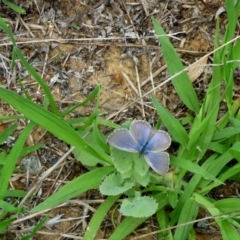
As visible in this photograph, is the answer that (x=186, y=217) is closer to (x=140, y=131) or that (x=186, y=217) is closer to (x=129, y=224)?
(x=129, y=224)

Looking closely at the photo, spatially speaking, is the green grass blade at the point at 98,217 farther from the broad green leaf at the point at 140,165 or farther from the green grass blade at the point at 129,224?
the broad green leaf at the point at 140,165

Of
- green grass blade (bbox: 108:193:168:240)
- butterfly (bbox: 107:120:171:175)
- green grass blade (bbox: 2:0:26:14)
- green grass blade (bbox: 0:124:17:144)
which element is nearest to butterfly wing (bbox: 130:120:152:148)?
butterfly (bbox: 107:120:171:175)

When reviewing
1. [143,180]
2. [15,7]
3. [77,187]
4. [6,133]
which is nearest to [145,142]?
[143,180]

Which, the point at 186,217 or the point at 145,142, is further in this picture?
the point at 186,217

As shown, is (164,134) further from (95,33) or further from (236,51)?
(95,33)

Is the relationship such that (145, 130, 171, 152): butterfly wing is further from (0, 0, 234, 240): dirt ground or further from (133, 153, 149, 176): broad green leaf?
(0, 0, 234, 240): dirt ground

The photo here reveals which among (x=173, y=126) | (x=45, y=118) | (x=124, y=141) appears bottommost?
(x=173, y=126)

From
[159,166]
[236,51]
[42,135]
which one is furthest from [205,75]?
[42,135]
